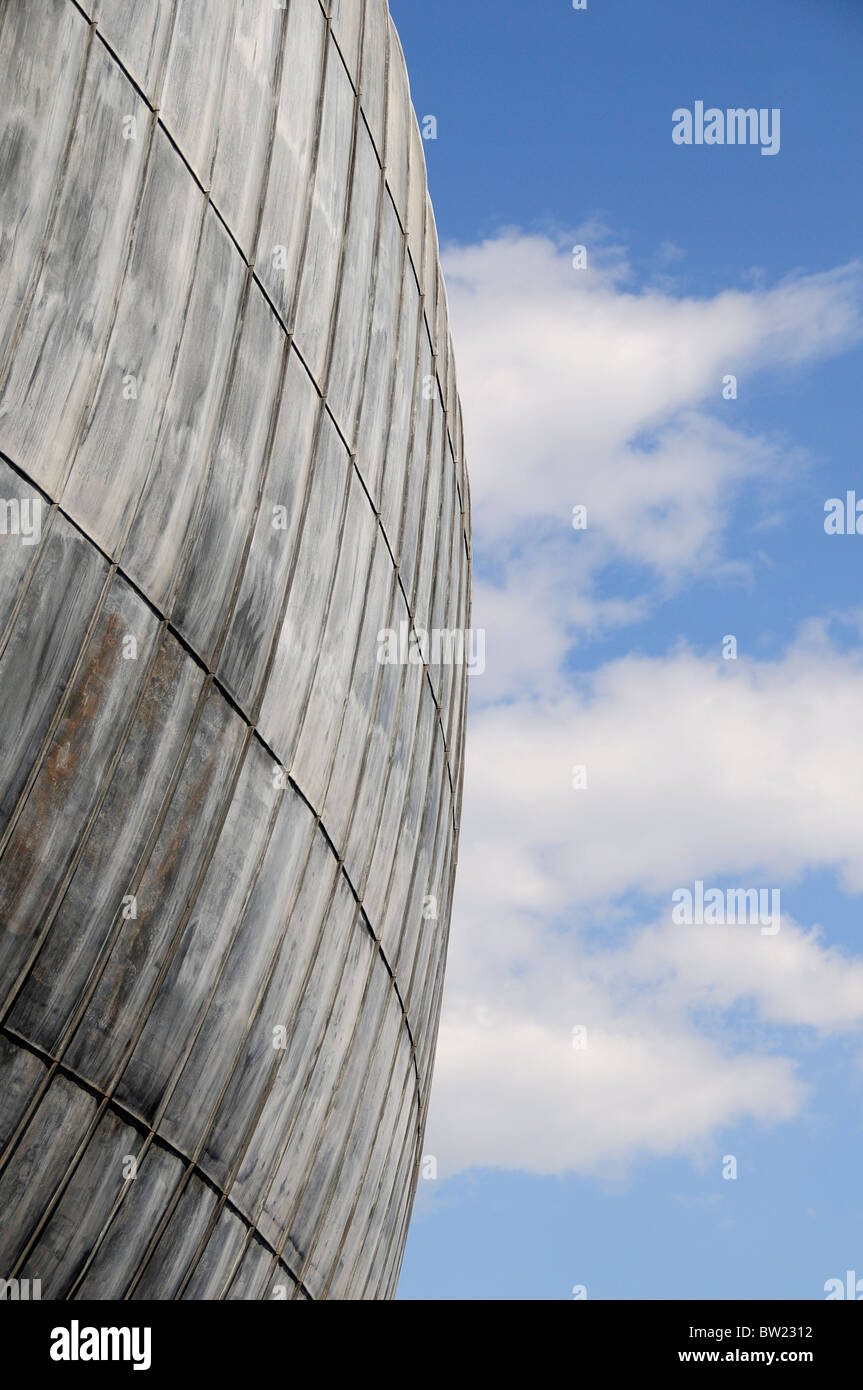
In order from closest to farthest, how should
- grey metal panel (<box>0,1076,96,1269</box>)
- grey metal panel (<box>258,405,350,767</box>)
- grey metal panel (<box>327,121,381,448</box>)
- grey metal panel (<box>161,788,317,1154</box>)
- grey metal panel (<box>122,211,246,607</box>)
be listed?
grey metal panel (<box>0,1076,96,1269</box>)
grey metal panel (<box>122,211,246,607</box>)
grey metal panel (<box>161,788,317,1154</box>)
grey metal panel (<box>258,405,350,767</box>)
grey metal panel (<box>327,121,381,448</box>)

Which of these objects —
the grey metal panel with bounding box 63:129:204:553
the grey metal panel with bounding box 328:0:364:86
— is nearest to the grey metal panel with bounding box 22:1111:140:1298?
the grey metal panel with bounding box 63:129:204:553

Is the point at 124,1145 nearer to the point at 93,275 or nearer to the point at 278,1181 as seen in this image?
the point at 278,1181

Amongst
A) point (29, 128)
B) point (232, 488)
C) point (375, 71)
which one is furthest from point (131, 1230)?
point (375, 71)

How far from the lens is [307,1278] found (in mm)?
13977

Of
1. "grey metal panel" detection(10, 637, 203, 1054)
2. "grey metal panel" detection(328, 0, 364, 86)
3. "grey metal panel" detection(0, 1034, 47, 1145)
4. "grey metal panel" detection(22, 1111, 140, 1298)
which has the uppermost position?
"grey metal panel" detection(328, 0, 364, 86)

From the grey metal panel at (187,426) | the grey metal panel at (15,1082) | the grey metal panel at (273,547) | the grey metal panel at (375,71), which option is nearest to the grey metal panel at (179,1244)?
the grey metal panel at (15,1082)

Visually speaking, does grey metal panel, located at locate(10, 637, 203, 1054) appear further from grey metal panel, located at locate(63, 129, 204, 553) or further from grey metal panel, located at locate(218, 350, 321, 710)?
grey metal panel, located at locate(63, 129, 204, 553)

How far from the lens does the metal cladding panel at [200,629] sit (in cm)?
800

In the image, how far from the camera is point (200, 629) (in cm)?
966

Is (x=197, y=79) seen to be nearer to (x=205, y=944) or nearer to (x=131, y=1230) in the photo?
(x=205, y=944)

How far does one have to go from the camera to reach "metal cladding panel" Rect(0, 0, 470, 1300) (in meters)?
8.00


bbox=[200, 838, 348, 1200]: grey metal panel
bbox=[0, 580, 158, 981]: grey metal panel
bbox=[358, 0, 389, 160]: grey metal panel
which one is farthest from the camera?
bbox=[358, 0, 389, 160]: grey metal panel
